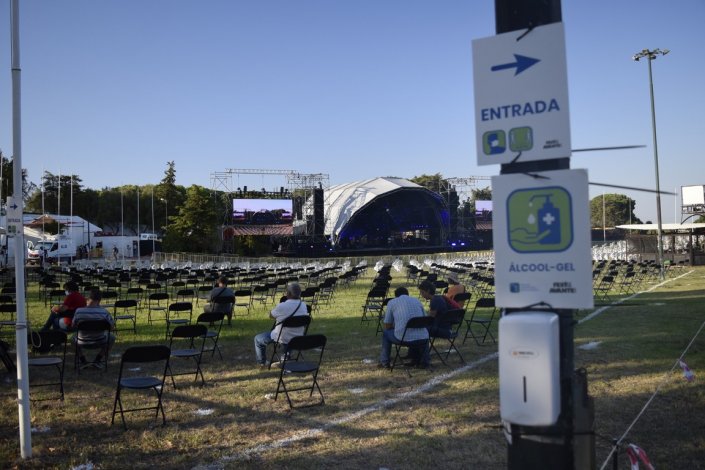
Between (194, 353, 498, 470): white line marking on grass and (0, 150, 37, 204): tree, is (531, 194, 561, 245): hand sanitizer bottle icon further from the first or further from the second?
(0, 150, 37, 204): tree

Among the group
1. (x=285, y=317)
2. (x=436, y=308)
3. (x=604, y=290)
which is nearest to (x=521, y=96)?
(x=285, y=317)

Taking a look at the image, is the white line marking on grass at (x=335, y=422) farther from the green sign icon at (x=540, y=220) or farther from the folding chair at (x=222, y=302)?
the folding chair at (x=222, y=302)

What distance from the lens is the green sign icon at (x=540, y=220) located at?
2.28 metres

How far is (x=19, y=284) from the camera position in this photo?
4.04 m

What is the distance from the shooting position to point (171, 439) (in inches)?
177

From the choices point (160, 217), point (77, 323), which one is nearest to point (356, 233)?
point (160, 217)

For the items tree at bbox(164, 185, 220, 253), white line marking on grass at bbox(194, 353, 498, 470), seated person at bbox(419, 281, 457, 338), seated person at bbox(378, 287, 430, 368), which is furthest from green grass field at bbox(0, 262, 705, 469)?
tree at bbox(164, 185, 220, 253)

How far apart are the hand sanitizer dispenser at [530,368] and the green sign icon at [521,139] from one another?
714 mm

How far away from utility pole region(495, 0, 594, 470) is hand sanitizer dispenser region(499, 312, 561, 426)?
0.39 feet

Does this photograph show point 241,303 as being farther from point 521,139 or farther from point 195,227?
point 195,227

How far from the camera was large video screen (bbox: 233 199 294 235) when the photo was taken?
1762 inches

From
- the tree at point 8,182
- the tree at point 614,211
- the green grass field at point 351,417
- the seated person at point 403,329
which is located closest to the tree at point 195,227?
the tree at point 8,182

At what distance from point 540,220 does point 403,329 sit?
4.60m

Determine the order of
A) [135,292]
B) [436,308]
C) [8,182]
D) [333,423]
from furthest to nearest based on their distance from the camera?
1. [8,182]
2. [135,292]
3. [436,308]
4. [333,423]
